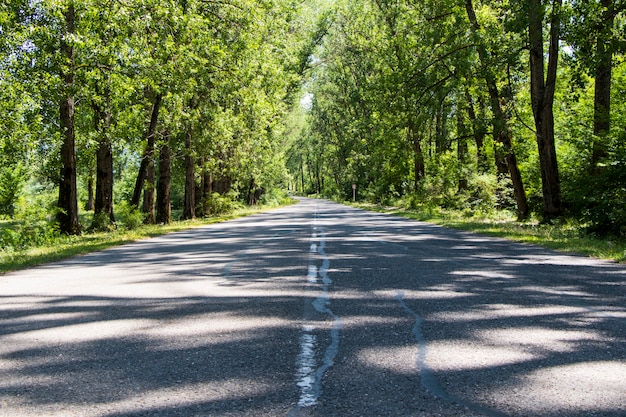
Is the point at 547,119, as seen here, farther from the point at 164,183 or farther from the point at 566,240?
the point at 164,183

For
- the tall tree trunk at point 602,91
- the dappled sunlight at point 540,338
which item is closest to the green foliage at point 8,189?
the tall tree trunk at point 602,91

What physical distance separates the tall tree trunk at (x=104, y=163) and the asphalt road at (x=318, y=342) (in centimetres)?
1300

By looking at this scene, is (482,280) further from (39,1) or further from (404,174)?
(404,174)

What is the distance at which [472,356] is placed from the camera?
12.8 feet

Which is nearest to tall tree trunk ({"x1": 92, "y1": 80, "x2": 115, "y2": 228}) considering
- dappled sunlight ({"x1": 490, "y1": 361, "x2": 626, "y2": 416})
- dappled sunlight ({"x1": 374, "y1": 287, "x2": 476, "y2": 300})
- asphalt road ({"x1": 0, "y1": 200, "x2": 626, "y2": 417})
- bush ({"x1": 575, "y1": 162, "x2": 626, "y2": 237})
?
asphalt road ({"x1": 0, "y1": 200, "x2": 626, "y2": 417})

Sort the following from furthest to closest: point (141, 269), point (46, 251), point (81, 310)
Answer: point (46, 251)
point (141, 269)
point (81, 310)

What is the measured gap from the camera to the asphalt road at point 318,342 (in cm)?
312

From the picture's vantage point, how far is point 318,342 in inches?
169

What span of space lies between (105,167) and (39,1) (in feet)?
25.2

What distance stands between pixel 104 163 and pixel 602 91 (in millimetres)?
19082

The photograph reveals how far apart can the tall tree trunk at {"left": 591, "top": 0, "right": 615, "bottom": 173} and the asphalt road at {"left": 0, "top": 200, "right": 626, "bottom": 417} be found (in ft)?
24.7

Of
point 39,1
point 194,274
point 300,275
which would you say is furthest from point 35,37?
point 300,275

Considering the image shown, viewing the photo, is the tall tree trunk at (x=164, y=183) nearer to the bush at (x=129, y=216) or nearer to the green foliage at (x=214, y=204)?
the bush at (x=129, y=216)

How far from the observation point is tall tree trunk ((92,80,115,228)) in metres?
20.3
